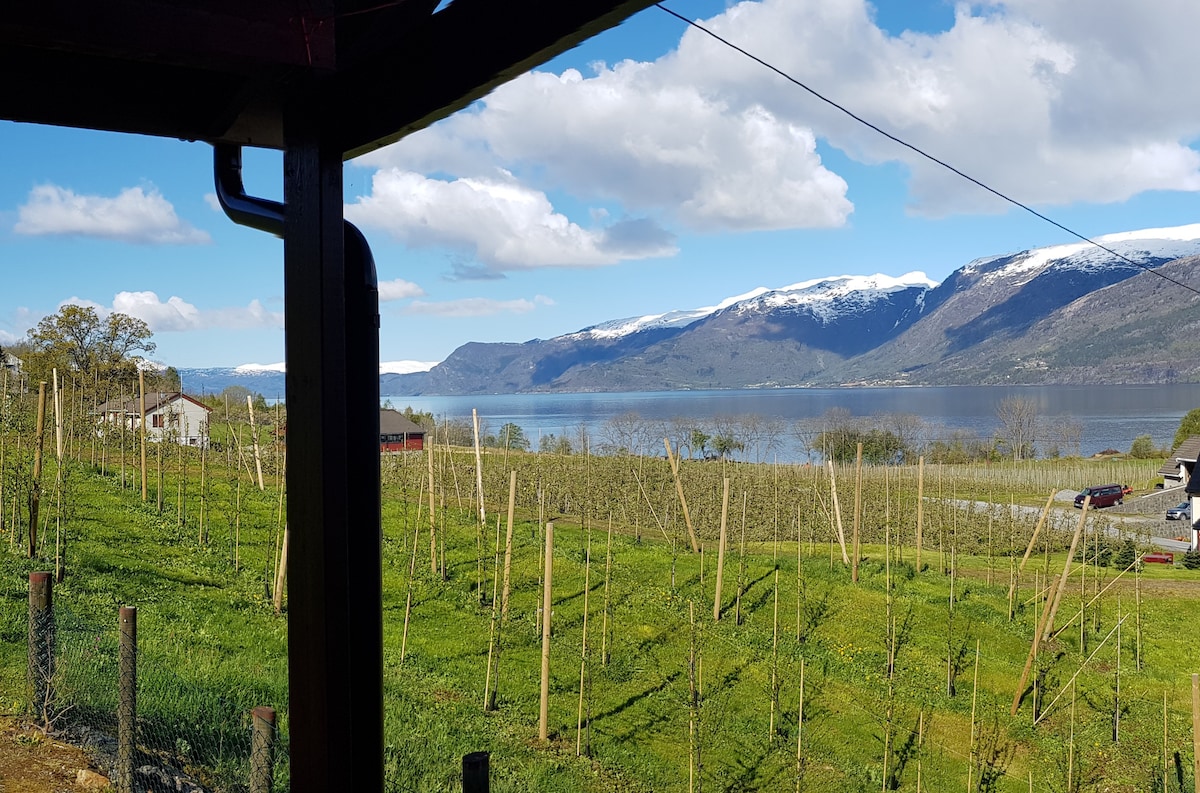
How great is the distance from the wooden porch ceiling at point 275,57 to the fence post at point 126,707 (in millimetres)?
3004

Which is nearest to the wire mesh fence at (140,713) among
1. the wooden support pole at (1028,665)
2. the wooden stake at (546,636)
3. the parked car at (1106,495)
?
the wooden stake at (546,636)

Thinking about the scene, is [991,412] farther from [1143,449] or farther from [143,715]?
[143,715]

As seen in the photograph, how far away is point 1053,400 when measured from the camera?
127 meters

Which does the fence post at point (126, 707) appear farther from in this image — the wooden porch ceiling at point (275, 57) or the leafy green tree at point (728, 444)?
the leafy green tree at point (728, 444)

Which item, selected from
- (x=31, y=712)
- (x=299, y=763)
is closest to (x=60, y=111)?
(x=299, y=763)

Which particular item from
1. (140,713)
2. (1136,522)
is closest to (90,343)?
(140,713)

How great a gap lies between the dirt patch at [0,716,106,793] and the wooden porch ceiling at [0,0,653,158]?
332 centimetres

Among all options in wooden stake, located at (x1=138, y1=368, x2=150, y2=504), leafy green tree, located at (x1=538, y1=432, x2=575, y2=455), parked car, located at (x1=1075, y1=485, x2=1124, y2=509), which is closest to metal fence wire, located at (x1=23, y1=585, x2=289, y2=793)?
wooden stake, located at (x1=138, y1=368, x2=150, y2=504)

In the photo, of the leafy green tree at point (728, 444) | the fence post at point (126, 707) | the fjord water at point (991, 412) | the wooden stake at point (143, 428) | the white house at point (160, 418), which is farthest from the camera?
the fjord water at point (991, 412)

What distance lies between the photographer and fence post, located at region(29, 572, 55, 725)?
4156 millimetres

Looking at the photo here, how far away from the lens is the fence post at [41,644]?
→ 4156mm

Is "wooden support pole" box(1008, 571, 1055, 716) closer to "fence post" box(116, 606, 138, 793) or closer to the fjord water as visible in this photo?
"fence post" box(116, 606, 138, 793)

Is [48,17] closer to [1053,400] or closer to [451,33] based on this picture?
[451,33]

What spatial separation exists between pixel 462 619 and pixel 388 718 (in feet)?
9.79
